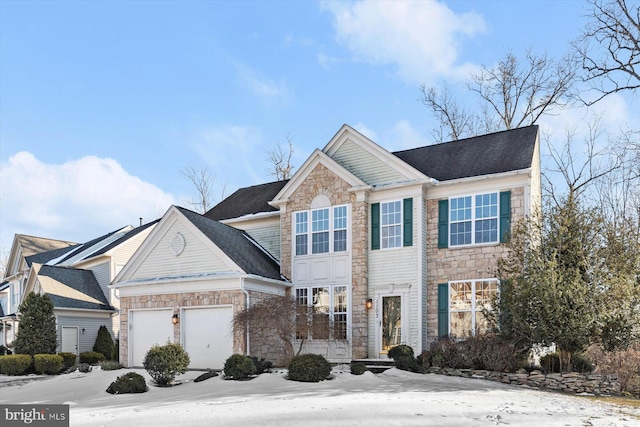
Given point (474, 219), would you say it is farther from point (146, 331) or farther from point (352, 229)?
point (146, 331)

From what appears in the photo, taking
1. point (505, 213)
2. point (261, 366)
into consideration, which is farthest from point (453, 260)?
point (261, 366)

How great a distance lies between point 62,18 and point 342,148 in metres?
9.50

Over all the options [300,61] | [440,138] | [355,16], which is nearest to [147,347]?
[300,61]

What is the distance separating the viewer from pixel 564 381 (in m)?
13.8

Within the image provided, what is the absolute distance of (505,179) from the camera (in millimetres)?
17109

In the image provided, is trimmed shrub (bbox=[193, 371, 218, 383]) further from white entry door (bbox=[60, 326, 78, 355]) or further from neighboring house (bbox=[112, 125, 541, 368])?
white entry door (bbox=[60, 326, 78, 355])

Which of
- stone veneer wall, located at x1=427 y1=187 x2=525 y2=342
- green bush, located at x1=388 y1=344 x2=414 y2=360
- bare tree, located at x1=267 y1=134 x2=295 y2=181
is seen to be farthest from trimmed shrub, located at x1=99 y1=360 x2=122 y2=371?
bare tree, located at x1=267 y1=134 x2=295 y2=181

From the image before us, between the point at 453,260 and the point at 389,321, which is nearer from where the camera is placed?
the point at 453,260

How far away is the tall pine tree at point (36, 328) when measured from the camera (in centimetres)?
2147

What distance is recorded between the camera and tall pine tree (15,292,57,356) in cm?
2147

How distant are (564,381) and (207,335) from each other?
10542 millimetres

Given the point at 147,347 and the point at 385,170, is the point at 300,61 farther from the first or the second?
the point at 147,347

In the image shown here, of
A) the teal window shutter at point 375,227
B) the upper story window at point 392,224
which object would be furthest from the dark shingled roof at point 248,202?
the upper story window at point 392,224

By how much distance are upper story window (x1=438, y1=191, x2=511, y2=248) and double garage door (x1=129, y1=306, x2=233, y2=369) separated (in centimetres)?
726
